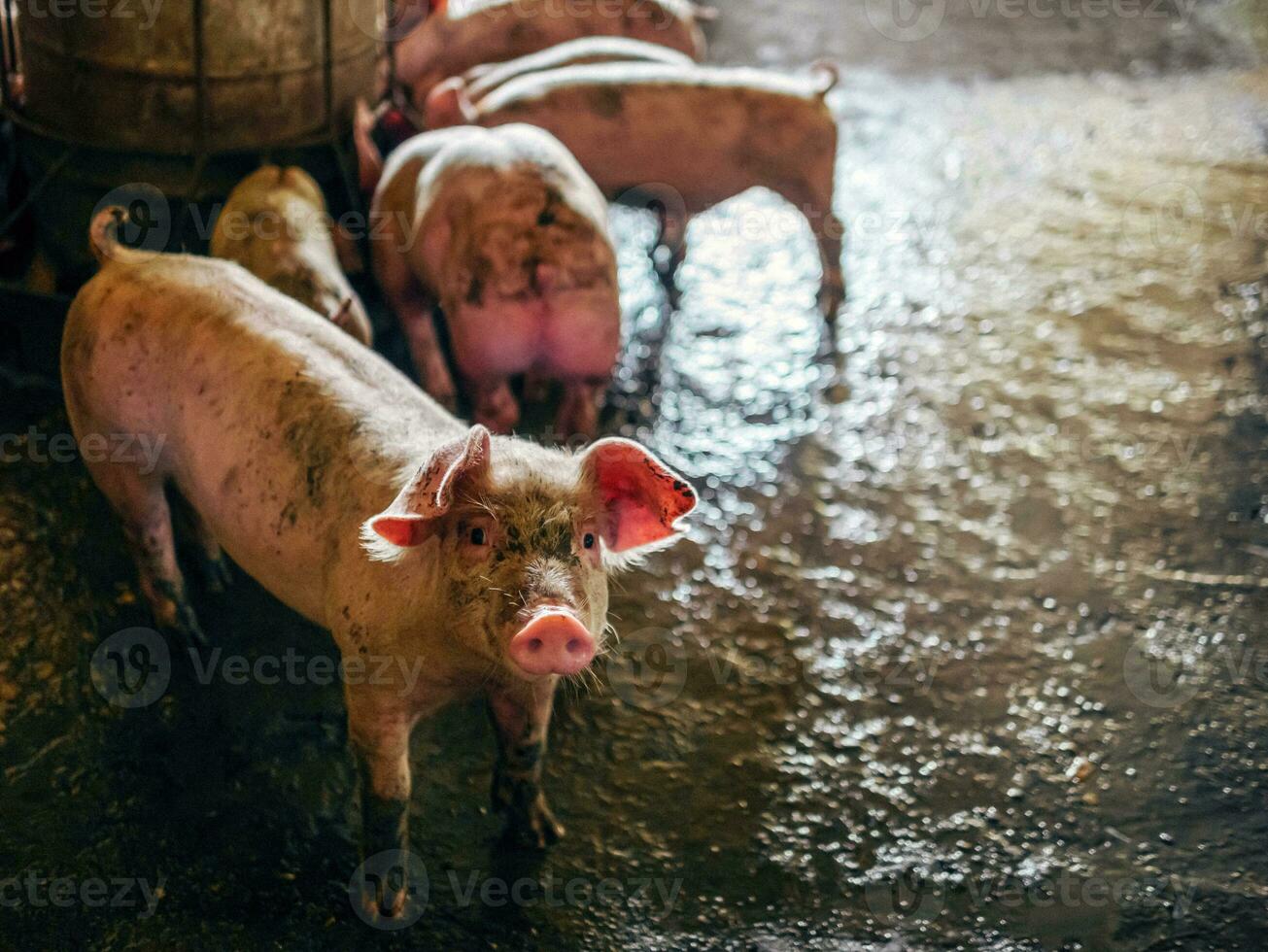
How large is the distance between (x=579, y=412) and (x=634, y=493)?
200 centimetres

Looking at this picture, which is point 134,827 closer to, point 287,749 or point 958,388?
point 287,749

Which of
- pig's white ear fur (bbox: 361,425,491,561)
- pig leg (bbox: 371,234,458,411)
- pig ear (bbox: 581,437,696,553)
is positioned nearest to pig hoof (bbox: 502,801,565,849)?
pig ear (bbox: 581,437,696,553)

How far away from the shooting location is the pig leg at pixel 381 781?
2.55 m

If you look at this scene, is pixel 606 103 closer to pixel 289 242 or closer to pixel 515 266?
pixel 515 266

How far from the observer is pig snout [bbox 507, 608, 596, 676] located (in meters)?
2.08

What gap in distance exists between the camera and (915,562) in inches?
162

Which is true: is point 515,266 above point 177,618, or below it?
above

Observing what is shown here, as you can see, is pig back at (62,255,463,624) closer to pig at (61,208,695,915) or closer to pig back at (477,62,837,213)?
pig at (61,208,695,915)

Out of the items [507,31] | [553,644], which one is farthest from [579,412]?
[507,31]

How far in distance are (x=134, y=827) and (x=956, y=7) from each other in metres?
9.42

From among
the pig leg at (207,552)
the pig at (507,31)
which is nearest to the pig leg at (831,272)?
the pig at (507,31)

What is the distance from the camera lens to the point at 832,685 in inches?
140

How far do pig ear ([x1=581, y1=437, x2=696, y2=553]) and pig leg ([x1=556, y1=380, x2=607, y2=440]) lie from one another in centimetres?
191

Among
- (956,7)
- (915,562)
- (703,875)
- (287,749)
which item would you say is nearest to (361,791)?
(287,749)
